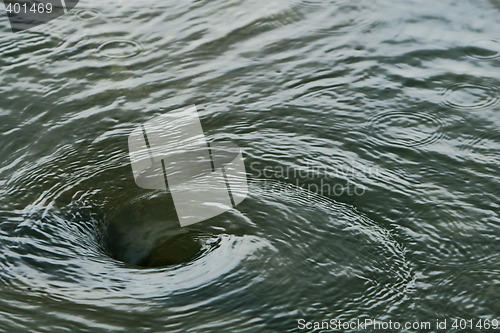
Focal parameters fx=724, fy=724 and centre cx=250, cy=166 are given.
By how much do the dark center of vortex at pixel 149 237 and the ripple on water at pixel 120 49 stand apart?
4.89 feet

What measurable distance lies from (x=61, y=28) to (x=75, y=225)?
6.74 feet

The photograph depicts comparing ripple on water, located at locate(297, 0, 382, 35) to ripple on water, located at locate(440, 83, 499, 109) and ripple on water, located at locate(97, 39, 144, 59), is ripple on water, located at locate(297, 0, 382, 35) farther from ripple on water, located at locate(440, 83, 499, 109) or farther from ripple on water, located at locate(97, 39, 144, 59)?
ripple on water, located at locate(97, 39, 144, 59)

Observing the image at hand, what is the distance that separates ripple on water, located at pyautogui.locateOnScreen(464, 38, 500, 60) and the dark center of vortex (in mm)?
2276

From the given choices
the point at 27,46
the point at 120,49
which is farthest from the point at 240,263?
the point at 27,46

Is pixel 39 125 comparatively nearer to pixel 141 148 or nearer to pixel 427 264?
pixel 141 148

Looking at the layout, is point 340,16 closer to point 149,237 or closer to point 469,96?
point 469,96

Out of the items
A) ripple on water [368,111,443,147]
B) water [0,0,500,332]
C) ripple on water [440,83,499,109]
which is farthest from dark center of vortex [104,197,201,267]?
ripple on water [440,83,499,109]

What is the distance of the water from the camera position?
9.45ft

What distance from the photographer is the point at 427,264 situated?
3029 mm

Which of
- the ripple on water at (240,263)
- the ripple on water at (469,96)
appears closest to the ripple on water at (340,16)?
the ripple on water at (469,96)

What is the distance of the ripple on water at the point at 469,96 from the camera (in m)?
4.04

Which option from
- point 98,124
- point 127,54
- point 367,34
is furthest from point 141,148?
point 367,34

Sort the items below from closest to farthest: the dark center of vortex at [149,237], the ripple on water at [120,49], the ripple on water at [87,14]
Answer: the dark center of vortex at [149,237] → the ripple on water at [120,49] → the ripple on water at [87,14]

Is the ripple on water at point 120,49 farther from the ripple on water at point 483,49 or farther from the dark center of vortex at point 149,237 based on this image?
the ripple on water at point 483,49
